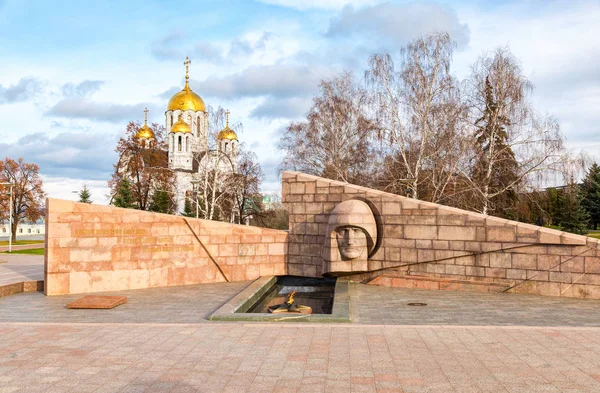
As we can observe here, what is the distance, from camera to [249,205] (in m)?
40.9

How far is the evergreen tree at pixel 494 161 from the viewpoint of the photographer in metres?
19.8

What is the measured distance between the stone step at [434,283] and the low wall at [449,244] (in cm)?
19

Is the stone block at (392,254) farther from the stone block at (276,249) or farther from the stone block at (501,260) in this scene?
the stone block at (276,249)

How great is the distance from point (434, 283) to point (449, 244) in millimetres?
955

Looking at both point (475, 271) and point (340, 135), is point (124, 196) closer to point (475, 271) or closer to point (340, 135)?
point (340, 135)

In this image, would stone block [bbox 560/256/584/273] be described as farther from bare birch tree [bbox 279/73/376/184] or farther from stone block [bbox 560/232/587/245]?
bare birch tree [bbox 279/73/376/184]

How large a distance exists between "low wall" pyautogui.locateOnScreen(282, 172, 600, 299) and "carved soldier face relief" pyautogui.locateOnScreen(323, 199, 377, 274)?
456 mm

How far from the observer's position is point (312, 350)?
5.96 meters

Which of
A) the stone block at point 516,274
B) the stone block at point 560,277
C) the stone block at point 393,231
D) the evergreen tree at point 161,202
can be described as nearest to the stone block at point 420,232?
the stone block at point 393,231

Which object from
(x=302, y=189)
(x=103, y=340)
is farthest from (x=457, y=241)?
(x=103, y=340)

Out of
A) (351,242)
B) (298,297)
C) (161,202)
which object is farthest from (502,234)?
(161,202)

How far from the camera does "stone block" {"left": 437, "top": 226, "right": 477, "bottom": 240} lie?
10711mm

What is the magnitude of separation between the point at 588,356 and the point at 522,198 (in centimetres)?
1640

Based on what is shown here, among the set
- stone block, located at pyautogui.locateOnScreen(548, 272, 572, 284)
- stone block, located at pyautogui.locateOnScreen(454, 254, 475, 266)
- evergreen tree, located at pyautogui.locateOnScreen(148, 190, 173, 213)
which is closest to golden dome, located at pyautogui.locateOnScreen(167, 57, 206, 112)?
evergreen tree, located at pyautogui.locateOnScreen(148, 190, 173, 213)
